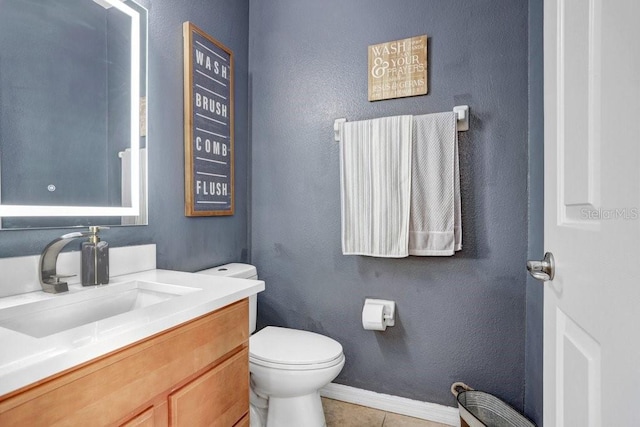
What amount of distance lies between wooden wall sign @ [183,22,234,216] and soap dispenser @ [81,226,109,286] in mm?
533

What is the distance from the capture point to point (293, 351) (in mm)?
1466

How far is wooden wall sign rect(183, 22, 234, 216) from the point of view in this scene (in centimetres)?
163

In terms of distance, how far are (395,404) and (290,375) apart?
2.46 feet

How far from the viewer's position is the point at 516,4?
157 centimetres

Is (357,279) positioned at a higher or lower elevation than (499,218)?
lower

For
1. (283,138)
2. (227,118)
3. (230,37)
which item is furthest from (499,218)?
(230,37)

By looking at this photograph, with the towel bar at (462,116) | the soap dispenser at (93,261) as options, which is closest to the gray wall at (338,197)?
the towel bar at (462,116)

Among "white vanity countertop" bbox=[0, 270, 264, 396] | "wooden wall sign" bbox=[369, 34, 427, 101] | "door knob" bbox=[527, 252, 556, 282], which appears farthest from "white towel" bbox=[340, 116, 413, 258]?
"door knob" bbox=[527, 252, 556, 282]

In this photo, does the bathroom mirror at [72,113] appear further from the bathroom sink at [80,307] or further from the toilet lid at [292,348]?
the toilet lid at [292,348]

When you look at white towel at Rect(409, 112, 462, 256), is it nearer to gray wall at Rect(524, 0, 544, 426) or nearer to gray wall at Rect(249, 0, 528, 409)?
gray wall at Rect(249, 0, 528, 409)

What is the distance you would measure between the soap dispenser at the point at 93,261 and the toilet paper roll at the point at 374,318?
1.16 metres

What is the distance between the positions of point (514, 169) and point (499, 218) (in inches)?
9.3

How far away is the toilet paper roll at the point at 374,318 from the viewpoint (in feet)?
5.56

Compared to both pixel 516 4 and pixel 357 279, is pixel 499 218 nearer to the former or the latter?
pixel 357 279
